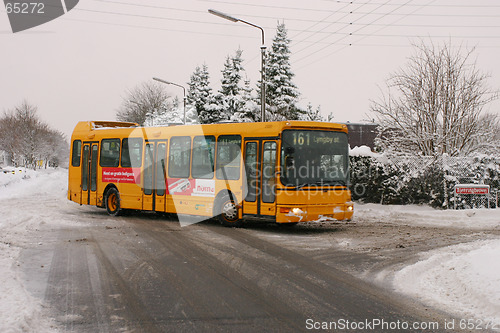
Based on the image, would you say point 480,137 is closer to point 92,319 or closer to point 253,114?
point 92,319

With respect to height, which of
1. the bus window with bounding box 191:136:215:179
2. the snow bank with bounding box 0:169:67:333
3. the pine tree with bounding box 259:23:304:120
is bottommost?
the snow bank with bounding box 0:169:67:333

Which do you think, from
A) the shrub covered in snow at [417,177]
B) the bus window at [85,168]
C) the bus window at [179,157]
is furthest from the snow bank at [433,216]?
the bus window at [85,168]

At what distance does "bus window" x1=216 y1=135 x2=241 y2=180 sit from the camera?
14.5 metres

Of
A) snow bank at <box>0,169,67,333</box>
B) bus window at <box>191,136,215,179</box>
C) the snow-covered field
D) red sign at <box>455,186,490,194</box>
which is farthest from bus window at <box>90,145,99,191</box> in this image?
red sign at <box>455,186,490,194</box>

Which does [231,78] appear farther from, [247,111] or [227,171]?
[227,171]

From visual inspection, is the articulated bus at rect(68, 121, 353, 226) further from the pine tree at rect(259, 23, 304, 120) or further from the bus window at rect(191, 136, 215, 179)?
the pine tree at rect(259, 23, 304, 120)

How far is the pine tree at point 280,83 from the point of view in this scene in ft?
130

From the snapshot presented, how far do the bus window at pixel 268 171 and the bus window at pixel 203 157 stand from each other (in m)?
2.07

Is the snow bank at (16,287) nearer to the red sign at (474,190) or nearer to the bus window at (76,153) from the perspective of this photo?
the bus window at (76,153)

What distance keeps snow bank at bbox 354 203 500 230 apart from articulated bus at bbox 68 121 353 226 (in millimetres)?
3729

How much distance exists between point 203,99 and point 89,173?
39.4 metres

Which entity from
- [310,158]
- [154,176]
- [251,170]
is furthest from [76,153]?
[310,158]

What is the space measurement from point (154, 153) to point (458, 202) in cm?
1125

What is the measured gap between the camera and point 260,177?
45.4ft
